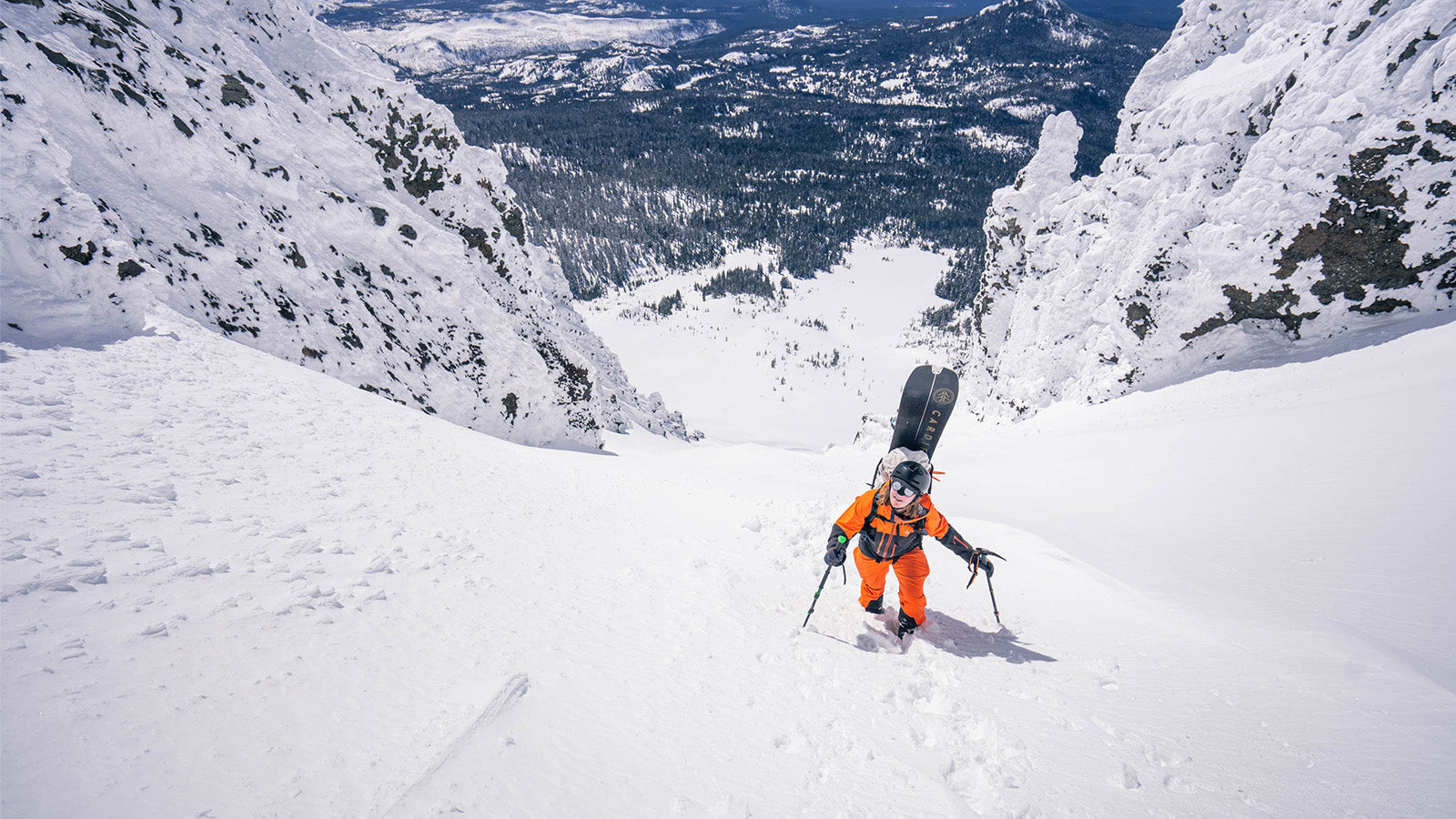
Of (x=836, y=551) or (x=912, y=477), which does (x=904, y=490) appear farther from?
(x=836, y=551)

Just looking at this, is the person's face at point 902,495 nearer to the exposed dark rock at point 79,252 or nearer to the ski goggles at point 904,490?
the ski goggles at point 904,490

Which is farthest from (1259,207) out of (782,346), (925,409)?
(782,346)

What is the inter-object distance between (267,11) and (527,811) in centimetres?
1841

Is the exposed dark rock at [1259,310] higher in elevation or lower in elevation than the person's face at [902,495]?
higher

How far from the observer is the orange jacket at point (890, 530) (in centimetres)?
453

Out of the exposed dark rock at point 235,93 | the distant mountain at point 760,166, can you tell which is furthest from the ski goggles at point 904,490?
the distant mountain at point 760,166

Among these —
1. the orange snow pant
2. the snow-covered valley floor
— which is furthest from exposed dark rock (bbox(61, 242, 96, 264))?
the orange snow pant

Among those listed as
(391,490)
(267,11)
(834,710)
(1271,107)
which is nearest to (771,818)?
(834,710)

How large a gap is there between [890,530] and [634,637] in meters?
2.23

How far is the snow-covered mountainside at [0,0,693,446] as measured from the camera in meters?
6.29

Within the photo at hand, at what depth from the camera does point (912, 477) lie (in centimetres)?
441

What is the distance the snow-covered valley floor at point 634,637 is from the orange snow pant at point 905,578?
0.87 feet

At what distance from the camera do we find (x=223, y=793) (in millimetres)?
1854

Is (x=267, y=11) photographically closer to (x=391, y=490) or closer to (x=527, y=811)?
(x=391, y=490)
